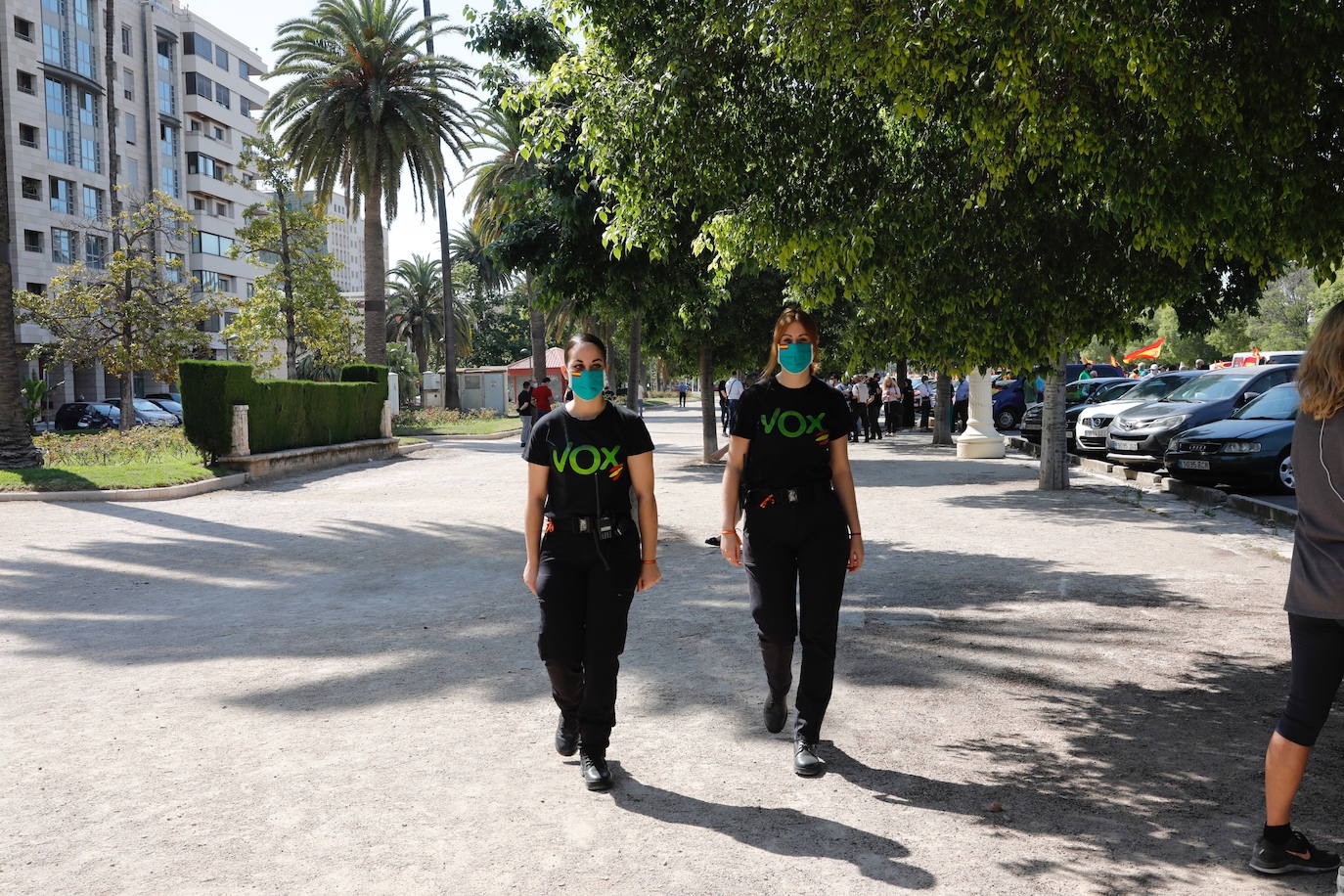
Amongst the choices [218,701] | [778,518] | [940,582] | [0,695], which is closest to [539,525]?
[778,518]

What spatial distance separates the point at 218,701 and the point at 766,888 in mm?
3260

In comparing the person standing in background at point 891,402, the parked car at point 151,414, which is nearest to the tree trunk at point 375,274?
the parked car at point 151,414

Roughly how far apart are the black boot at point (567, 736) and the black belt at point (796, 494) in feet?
3.81

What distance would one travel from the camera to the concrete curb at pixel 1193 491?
11.1 m

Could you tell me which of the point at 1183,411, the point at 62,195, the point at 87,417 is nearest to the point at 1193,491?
the point at 1183,411

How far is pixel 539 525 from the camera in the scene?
4188 millimetres

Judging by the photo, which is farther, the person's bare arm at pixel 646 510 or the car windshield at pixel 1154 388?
the car windshield at pixel 1154 388

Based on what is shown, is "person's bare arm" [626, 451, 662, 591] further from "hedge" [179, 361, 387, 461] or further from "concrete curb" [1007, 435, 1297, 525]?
"hedge" [179, 361, 387, 461]

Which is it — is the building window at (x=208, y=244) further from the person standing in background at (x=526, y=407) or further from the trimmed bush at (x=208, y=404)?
the trimmed bush at (x=208, y=404)

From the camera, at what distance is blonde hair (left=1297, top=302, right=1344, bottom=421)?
3193mm

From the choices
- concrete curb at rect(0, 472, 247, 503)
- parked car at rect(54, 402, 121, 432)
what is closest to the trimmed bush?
concrete curb at rect(0, 472, 247, 503)

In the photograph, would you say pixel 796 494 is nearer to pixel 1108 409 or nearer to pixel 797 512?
pixel 797 512

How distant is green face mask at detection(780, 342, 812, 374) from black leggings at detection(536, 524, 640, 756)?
3.25ft

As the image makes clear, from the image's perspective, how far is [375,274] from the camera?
101 feet
